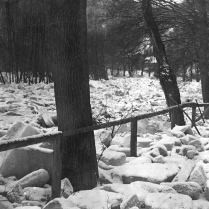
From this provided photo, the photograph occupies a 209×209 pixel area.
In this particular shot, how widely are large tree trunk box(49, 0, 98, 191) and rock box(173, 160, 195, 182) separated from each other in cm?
106

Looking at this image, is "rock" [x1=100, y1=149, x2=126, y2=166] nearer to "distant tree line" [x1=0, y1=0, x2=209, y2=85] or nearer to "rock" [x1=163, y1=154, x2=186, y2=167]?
"rock" [x1=163, y1=154, x2=186, y2=167]

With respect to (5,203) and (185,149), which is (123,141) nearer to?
(185,149)

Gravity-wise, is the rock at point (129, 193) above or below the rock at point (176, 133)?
below

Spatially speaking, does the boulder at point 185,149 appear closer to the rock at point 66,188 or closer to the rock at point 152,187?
the rock at point 152,187

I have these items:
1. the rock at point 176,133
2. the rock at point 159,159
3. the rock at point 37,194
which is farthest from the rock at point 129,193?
the rock at point 176,133

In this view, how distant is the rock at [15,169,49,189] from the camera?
10.6 feet

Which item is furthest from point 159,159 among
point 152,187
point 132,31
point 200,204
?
point 132,31

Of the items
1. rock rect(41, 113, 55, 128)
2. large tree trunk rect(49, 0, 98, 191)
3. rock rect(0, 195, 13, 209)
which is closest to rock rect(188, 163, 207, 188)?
large tree trunk rect(49, 0, 98, 191)

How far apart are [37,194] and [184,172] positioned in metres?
1.87

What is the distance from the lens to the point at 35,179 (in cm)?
326

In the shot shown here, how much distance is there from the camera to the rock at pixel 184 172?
3564 millimetres

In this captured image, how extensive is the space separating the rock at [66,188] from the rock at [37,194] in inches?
6.3

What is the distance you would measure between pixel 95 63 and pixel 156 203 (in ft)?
83.9

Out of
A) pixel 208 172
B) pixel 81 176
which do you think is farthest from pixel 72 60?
pixel 208 172
